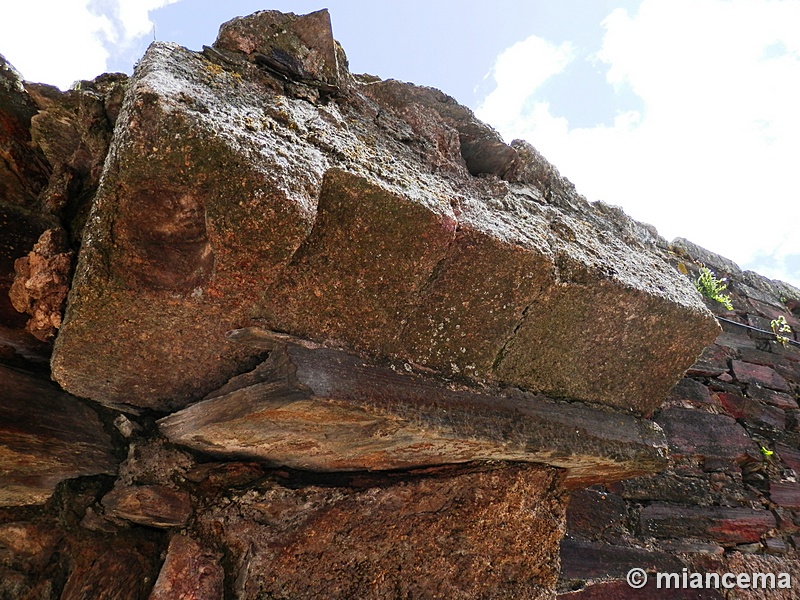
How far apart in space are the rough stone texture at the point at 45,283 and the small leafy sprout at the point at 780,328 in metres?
3.20

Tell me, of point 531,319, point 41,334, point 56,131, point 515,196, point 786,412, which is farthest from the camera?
point 786,412

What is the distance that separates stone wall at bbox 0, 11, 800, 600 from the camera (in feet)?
2.76

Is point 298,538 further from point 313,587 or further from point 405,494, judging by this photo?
point 405,494

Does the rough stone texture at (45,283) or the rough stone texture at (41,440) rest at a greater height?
the rough stone texture at (45,283)

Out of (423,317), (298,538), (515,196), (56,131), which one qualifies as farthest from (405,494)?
(56,131)

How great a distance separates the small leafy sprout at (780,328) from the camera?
2.69 m

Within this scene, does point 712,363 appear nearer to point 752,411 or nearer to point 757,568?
point 752,411

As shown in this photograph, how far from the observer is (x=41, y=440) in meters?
1.01

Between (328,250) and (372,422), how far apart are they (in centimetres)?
35

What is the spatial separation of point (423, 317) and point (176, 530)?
0.69 m

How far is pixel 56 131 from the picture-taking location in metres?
1.05

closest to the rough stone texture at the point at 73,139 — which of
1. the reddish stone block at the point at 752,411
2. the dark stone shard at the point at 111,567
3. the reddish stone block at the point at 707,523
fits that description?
the dark stone shard at the point at 111,567

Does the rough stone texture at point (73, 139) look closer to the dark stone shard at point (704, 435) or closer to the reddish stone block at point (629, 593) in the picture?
the reddish stone block at point (629, 593)

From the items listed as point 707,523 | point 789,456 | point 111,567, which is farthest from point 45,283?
point 789,456
